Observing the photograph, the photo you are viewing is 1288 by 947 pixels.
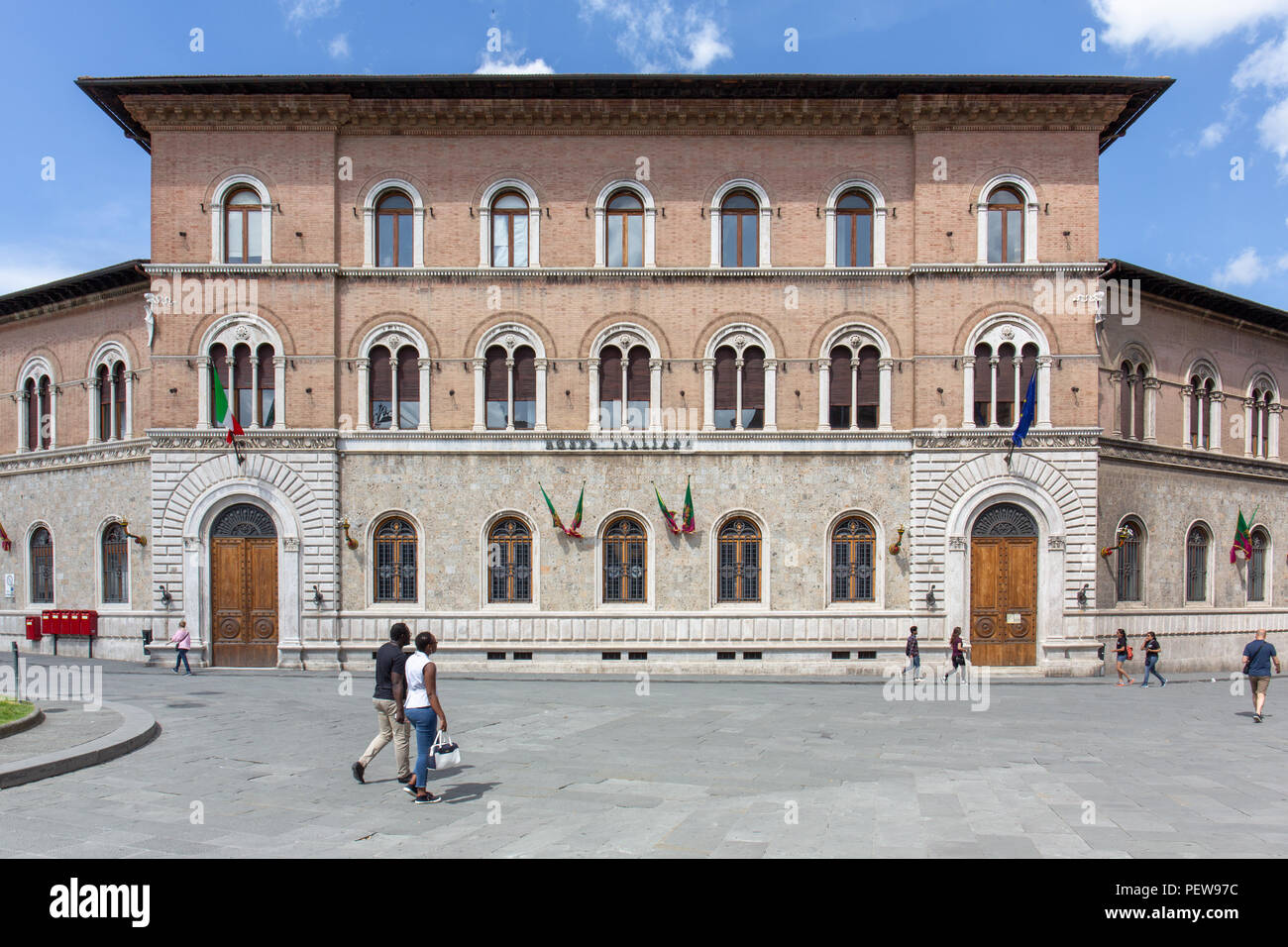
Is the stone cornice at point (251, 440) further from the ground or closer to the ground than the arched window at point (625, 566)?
further from the ground

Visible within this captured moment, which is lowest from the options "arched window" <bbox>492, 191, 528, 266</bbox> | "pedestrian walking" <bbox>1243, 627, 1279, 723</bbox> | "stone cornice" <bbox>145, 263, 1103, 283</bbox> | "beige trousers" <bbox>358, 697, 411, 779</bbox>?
"pedestrian walking" <bbox>1243, 627, 1279, 723</bbox>

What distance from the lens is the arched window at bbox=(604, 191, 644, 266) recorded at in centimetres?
2531

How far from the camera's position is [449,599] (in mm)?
24641

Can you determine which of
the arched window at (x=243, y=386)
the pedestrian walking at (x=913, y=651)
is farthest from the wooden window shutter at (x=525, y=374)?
the pedestrian walking at (x=913, y=651)

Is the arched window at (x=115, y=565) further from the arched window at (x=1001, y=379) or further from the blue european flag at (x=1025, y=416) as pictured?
the blue european flag at (x=1025, y=416)

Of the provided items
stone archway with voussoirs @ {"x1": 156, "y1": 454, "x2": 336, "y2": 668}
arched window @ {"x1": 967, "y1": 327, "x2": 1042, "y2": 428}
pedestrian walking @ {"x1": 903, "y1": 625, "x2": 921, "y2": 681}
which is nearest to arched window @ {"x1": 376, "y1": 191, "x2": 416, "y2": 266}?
stone archway with voussoirs @ {"x1": 156, "y1": 454, "x2": 336, "y2": 668}

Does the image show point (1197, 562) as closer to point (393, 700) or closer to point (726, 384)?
point (726, 384)

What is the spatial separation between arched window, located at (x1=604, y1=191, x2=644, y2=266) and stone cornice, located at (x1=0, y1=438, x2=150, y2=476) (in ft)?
48.4

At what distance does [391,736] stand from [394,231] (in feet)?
58.1

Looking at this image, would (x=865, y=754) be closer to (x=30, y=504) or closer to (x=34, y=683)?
(x=34, y=683)

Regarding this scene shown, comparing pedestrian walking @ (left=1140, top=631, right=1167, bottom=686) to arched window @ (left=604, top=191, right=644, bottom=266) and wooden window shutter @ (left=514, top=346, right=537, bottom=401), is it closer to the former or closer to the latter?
arched window @ (left=604, top=191, right=644, bottom=266)

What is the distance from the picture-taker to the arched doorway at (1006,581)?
24.6m

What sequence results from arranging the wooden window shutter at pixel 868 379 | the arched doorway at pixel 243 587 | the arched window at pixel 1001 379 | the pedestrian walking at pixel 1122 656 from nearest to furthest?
the pedestrian walking at pixel 1122 656 < the arched doorway at pixel 243 587 < the arched window at pixel 1001 379 < the wooden window shutter at pixel 868 379

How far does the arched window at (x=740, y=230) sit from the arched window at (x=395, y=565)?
460 inches
